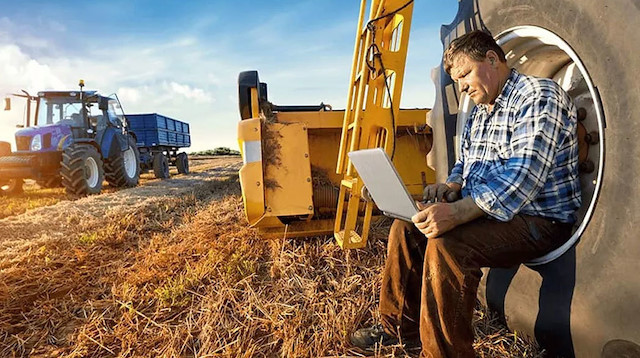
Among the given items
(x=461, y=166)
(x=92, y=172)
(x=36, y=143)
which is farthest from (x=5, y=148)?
(x=461, y=166)

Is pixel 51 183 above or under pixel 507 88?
under

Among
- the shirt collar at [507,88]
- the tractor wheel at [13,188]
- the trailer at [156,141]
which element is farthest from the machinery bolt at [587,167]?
the trailer at [156,141]

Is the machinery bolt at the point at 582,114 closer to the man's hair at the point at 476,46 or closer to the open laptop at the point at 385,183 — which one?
the man's hair at the point at 476,46

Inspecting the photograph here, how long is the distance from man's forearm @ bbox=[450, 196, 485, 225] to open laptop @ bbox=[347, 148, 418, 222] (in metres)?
0.15

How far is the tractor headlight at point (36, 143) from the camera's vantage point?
7.97 metres

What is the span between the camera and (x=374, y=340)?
188 centimetres

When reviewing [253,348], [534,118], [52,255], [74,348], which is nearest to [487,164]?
[534,118]

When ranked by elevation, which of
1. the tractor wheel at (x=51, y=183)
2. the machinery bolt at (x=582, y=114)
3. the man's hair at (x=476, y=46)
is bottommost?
the tractor wheel at (x=51, y=183)

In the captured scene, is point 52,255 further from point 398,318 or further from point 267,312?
point 398,318

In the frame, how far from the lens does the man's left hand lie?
4.86 feet

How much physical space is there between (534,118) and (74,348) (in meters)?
2.37

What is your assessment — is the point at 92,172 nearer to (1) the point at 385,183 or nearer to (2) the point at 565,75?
(1) the point at 385,183

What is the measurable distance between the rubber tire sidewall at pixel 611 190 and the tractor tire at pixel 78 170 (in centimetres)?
820

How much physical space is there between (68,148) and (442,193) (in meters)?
7.90
